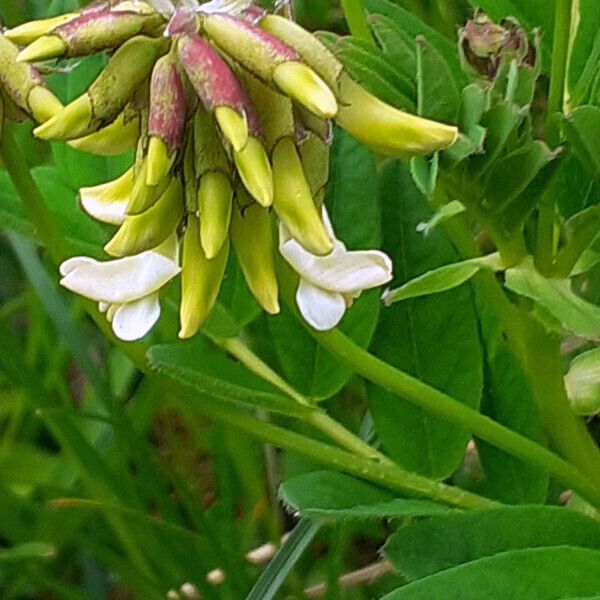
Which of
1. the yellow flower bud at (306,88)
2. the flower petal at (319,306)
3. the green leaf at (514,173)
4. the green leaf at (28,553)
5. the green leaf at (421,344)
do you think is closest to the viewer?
the yellow flower bud at (306,88)

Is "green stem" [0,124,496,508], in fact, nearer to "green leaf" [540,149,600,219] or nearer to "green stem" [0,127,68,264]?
"green stem" [0,127,68,264]

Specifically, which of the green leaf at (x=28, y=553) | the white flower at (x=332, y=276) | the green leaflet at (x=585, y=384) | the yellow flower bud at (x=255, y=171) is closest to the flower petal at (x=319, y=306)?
the white flower at (x=332, y=276)

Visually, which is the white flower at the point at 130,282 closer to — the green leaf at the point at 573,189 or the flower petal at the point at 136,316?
the flower petal at the point at 136,316

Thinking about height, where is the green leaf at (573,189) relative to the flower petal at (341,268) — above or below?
below

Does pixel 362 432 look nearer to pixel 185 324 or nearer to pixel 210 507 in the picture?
pixel 210 507

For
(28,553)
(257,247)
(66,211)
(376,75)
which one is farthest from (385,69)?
(28,553)

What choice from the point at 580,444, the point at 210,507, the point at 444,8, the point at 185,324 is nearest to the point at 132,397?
the point at 210,507
